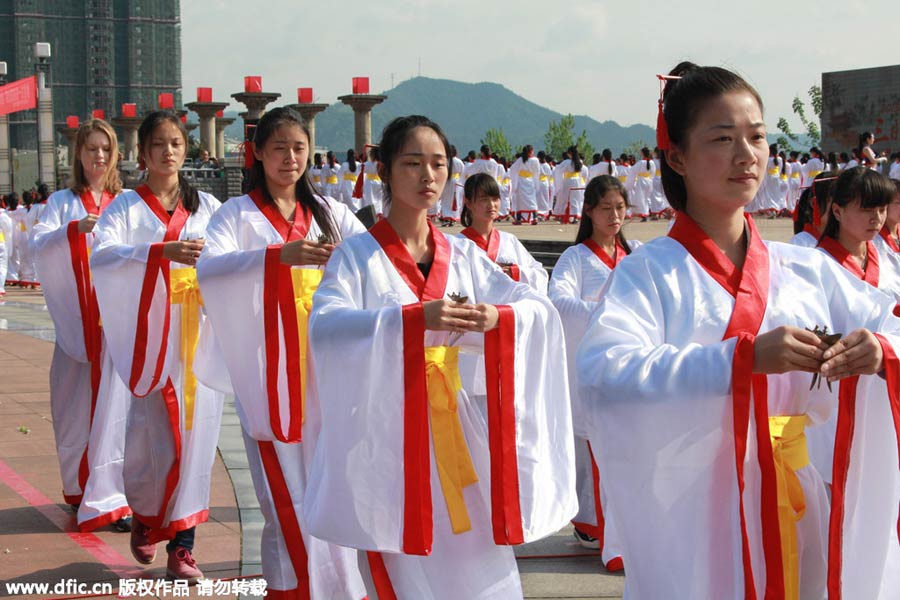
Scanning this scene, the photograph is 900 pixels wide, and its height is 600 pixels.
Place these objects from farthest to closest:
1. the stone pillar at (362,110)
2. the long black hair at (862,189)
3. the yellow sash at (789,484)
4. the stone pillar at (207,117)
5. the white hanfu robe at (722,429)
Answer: the stone pillar at (207,117)
the stone pillar at (362,110)
the long black hair at (862,189)
the yellow sash at (789,484)
the white hanfu robe at (722,429)

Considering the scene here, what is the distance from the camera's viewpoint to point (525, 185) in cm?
2572

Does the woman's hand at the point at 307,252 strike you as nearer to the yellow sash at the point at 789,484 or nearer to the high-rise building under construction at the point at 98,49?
the yellow sash at the point at 789,484

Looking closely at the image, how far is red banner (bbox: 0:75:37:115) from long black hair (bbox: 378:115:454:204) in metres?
26.1

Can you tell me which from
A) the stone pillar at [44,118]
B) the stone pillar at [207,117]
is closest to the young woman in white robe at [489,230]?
the stone pillar at [44,118]

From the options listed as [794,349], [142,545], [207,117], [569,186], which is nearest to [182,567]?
[142,545]

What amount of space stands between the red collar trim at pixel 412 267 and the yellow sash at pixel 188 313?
198cm

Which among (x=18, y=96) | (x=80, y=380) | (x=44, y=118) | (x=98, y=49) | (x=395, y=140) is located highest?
(x=98, y=49)

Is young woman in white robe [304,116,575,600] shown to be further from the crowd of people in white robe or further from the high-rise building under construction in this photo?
the high-rise building under construction

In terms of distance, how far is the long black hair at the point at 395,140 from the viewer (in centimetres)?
391

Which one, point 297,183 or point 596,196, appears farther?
point 596,196

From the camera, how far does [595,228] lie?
231 inches

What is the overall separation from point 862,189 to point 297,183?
2.35 meters

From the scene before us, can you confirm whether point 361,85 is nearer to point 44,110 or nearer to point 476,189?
point 44,110

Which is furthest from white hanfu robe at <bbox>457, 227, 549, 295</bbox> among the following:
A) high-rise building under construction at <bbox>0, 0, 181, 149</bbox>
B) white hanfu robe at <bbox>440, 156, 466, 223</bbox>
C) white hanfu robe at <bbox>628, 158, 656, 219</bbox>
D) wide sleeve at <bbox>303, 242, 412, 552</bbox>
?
high-rise building under construction at <bbox>0, 0, 181, 149</bbox>
